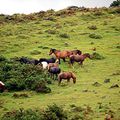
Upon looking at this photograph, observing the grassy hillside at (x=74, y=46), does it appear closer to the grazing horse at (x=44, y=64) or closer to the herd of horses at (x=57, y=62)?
the herd of horses at (x=57, y=62)

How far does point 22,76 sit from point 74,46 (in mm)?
12710

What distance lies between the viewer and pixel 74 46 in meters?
38.1

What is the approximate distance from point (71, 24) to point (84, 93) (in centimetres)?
2452

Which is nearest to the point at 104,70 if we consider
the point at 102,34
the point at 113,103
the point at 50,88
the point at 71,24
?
the point at 50,88

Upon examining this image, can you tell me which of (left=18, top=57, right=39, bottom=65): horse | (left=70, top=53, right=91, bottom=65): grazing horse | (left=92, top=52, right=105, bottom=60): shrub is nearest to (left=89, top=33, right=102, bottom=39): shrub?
(left=92, top=52, right=105, bottom=60): shrub

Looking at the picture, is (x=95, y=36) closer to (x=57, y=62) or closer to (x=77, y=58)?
(x=77, y=58)

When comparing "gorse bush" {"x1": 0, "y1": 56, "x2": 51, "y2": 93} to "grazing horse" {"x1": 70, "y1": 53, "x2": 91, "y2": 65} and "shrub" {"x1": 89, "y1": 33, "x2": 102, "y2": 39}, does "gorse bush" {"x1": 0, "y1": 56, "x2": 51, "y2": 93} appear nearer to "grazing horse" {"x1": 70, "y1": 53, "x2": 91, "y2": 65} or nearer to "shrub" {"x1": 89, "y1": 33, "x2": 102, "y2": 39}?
"grazing horse" {"x1": 70, "y1": 53, "x2": 91, "y2": 65}

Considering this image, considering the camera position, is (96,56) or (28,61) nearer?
(28,61)

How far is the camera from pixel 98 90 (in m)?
23.6

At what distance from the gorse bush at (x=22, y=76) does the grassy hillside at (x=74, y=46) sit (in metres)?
0.68

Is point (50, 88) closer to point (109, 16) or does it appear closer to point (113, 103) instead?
point (113, 103)

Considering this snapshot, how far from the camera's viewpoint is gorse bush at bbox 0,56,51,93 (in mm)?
24580

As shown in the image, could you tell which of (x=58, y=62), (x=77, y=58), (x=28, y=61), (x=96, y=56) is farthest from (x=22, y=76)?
(x=96, y=56)

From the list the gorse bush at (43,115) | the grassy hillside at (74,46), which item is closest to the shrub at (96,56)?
the grassy hillside at (74,46)
